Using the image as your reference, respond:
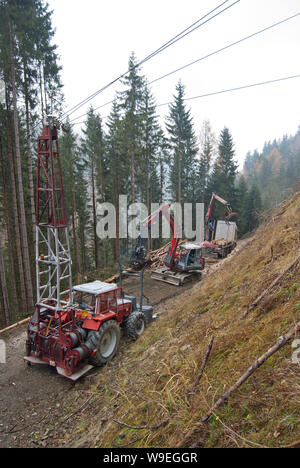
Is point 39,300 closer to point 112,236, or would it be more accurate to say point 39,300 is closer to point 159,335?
point 159,335

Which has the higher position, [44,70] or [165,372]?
[44,70]

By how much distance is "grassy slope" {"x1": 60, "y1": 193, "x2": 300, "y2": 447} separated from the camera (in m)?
2.92

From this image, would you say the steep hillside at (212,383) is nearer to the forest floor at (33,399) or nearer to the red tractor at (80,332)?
the forest floor at (33,399)

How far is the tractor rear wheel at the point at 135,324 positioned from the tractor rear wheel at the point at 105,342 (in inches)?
26.5

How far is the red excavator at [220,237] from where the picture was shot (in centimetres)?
1939

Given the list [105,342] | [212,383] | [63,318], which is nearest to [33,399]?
[63,318]

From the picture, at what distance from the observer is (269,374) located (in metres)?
3.30

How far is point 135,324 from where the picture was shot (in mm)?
8383

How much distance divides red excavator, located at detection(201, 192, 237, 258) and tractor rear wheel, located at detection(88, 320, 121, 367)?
505 inches

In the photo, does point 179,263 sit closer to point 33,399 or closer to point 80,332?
point 80,332

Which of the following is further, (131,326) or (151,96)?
(151,96)

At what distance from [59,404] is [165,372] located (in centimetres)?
294
